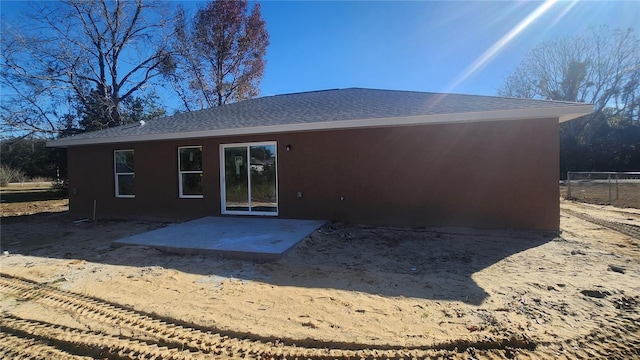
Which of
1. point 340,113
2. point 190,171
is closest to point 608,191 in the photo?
point 340,113

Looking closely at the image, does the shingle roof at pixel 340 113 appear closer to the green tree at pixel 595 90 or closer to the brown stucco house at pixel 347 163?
the brown stucco house at pixel 347 163

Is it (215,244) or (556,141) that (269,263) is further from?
(556,141)

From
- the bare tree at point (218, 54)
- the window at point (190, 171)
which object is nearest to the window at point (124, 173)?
the window at point (190, 171)

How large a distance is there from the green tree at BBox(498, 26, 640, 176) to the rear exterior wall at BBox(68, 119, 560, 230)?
23630 mm

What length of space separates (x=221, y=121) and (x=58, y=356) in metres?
7.38

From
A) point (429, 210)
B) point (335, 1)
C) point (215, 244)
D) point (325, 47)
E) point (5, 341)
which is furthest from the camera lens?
point (325, 47)

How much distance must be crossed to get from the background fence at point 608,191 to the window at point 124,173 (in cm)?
1615

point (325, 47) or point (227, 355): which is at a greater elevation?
point (325, 47)

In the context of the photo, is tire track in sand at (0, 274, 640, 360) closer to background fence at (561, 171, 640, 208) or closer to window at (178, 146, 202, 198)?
window at (178, 146, 202, 198)

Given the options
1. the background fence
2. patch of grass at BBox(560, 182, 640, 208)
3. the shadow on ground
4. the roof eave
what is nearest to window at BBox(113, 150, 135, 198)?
the roof eave

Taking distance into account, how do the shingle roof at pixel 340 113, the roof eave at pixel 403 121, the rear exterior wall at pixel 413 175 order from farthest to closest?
the rear exterior wall at pixel 413 175 → the shingle roof at pixel 340 113 → the roof eave at pixel 403 121

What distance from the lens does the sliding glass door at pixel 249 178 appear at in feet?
28.1

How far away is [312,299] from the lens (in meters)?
3.66

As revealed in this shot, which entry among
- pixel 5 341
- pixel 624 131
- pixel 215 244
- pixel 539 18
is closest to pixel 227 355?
pixel 5 341
